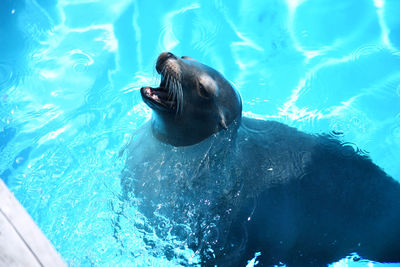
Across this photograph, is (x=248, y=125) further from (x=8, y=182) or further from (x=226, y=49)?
(x=8, y=182)

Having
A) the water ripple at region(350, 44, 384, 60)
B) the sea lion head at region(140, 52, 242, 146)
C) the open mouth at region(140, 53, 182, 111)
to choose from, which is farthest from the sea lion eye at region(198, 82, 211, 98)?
the water ripple at region(350, 44, 384, 60)

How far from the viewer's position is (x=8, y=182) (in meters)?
4.50

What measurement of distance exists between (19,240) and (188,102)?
A: 182 centimetres

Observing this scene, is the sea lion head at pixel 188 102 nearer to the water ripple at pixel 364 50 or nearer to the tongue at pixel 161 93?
the tongue at pixel 161 93

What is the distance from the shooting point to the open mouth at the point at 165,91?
3.19m

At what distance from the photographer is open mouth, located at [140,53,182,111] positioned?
3.19m

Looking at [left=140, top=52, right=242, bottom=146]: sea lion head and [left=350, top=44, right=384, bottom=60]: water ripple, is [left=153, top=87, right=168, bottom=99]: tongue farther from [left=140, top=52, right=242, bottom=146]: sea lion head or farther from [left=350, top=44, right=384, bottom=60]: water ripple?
[left=350, top=44, right=384, bottom=60]: water ripple

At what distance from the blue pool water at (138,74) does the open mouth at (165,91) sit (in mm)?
1181

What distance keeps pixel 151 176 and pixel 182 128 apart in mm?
636

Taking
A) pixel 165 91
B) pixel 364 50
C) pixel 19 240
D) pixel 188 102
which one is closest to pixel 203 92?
pixel 188 102

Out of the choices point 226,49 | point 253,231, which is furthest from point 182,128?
point 226,49

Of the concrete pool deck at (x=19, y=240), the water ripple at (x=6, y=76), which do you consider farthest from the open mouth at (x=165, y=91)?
the water ripple at (x=6, y=76)

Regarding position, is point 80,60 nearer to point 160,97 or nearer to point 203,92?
point 160,97

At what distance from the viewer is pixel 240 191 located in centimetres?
362
